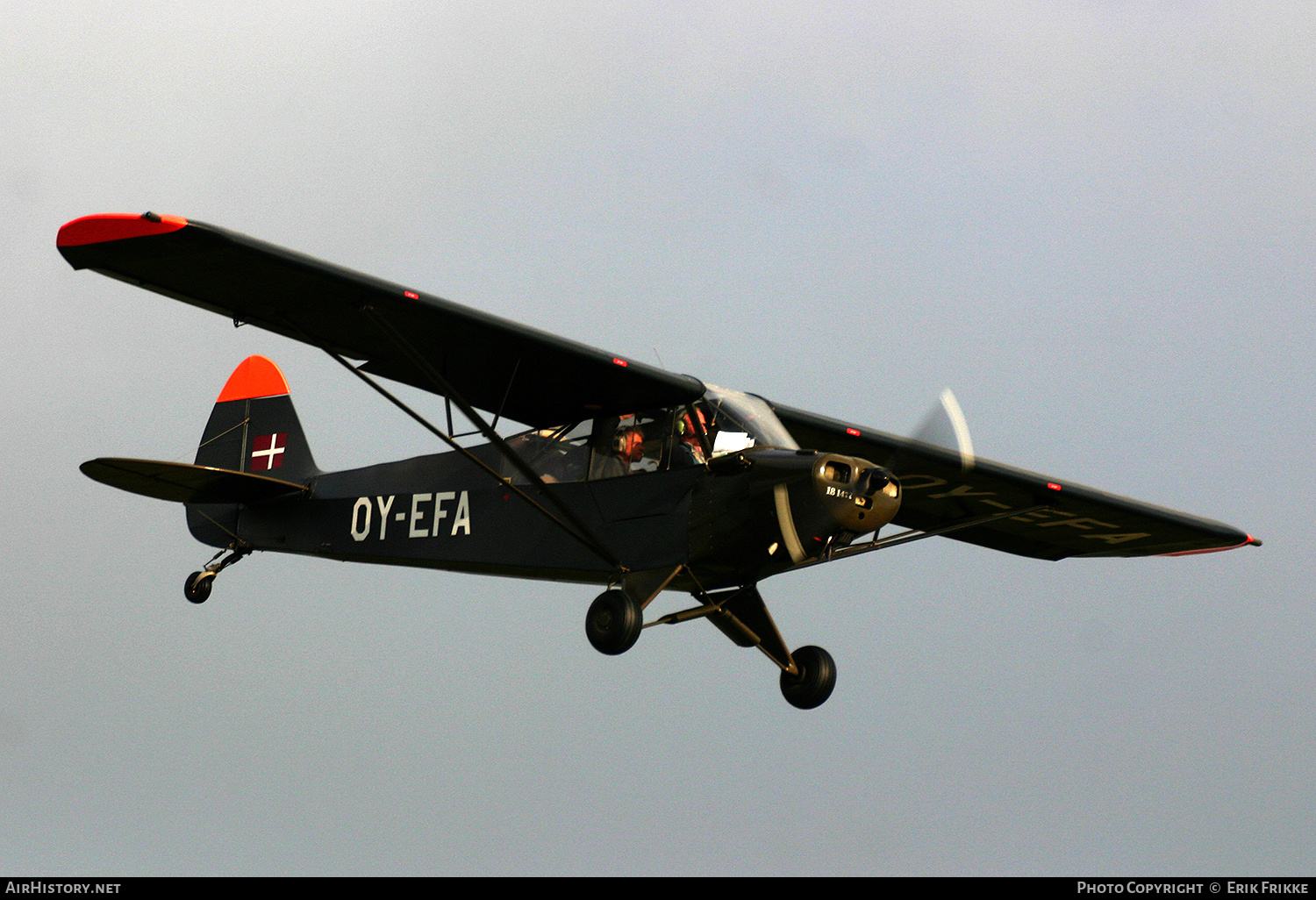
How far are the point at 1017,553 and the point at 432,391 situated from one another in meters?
7.88

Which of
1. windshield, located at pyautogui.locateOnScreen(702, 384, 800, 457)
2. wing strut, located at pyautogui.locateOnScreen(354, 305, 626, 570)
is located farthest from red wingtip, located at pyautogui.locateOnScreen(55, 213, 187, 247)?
windshield, located at pyautogui.locateOnScreen(702, 384, 800, 457)

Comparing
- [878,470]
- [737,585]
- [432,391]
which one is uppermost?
[432,391]

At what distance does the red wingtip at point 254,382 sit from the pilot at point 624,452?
6707 mm

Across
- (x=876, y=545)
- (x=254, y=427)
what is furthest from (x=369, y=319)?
(x=254, y=427)

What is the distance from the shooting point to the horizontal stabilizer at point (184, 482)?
1521 cm

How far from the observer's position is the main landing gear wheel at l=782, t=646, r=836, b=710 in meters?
13.4

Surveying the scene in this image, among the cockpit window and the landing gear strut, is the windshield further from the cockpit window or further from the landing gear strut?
the landing gear strut

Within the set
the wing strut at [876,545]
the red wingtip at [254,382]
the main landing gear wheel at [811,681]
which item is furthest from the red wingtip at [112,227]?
the red wingtip at [254,382]

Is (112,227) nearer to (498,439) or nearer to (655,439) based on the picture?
(498,439)

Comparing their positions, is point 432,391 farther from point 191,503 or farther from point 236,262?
point 191,503

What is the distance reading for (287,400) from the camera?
1808 cm

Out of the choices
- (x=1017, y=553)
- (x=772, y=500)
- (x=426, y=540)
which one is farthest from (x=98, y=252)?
(x=1017, y=553)

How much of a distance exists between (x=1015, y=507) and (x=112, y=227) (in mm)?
9777

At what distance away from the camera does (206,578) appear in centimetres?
1675
